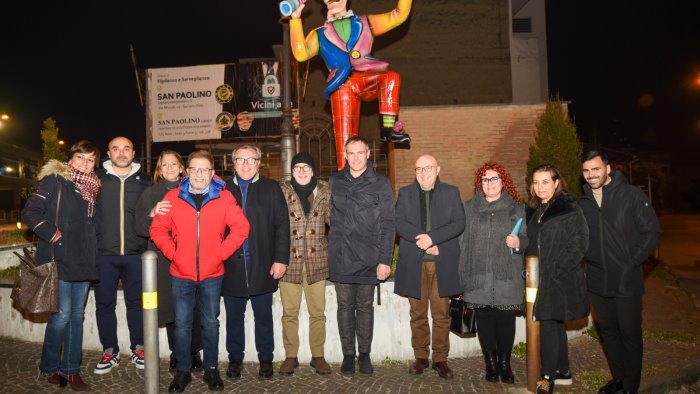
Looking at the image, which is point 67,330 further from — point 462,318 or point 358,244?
point 462,318

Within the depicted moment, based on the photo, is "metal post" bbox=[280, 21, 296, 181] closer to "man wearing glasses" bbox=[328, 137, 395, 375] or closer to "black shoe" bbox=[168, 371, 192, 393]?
"man wearing glasses" bbox=[328, 137, 395, 375]

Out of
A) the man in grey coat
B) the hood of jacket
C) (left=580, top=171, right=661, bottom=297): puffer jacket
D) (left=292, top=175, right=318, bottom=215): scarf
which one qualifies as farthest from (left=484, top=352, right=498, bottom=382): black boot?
the hood of jacket

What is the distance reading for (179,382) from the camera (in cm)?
452

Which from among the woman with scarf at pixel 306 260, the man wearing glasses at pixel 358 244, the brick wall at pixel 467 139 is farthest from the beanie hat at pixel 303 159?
the brick wall at pixel 467 139

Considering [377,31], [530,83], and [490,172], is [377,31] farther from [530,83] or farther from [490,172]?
[530,83]

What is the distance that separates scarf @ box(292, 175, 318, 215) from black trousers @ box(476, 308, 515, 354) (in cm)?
197

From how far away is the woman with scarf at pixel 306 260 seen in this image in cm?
489

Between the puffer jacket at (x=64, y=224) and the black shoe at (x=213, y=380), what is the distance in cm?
141

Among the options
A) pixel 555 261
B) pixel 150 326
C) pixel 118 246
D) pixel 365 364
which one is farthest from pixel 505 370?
pixel 118 246

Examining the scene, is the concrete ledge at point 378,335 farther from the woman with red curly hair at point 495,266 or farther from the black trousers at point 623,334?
the black trousers at point 623,334

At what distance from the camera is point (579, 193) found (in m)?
8.74

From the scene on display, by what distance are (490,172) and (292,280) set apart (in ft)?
7.23

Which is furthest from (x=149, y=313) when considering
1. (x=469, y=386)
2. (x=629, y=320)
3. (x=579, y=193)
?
(x=579, y=193)

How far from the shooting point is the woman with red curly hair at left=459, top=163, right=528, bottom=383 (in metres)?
4.51
